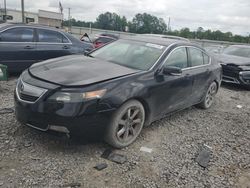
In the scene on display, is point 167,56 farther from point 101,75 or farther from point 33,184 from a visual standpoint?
point 33,184

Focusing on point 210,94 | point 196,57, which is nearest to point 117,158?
point 196,57

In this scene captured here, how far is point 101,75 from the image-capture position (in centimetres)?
372

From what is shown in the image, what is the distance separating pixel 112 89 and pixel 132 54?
50.9 inches

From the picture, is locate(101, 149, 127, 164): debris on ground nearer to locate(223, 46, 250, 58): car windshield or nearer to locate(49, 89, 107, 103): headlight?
locate(49, 89, 107, 103): headlight

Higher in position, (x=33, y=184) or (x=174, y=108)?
(x=174, y=108)

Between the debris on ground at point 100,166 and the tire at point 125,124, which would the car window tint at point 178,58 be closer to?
the tire at point 125,124

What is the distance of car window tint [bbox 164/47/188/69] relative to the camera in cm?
467

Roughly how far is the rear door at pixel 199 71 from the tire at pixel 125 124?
1697mm

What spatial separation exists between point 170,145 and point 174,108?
2.77 ft

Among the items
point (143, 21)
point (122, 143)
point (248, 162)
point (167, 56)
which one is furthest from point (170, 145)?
point (143, 21)

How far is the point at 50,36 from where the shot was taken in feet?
25.8

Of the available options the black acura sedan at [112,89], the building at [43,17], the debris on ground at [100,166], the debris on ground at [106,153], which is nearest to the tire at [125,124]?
the black acura sedan at [112,89]

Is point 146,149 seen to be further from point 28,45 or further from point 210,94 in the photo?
point 28,45

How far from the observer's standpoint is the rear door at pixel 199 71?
534 centimetres
